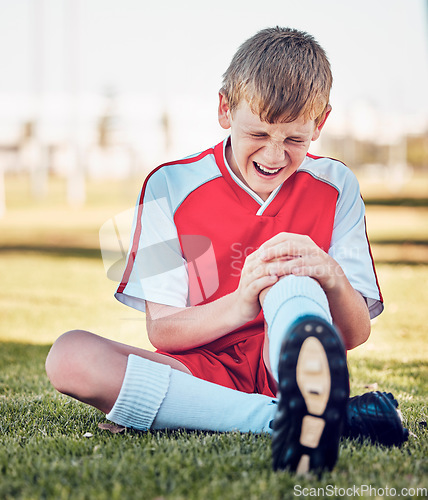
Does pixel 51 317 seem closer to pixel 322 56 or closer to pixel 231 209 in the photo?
pixel 231 209

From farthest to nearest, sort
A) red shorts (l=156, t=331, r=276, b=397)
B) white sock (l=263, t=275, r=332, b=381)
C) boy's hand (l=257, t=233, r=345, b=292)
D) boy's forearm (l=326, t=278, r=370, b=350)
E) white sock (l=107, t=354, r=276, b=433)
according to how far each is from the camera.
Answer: red shorts (l=156, t=331, r=276, b=397), boy's forearm (l=326, t=278, r=370, b=350), white sock (l=107, t=354, r=276, b=433), boy's hand (l=257, t=233, r=345, b=292), white sock (l=263, t=275, r=332, b=381)

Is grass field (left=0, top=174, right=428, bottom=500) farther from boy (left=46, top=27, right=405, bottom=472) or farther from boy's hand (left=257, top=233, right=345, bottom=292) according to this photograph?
boy's hand (left=257, top=233, right=345, bottom=292)

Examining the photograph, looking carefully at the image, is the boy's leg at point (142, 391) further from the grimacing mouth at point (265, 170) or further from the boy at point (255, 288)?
the grimacing mouth at point (265, 170)

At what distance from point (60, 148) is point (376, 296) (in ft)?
124

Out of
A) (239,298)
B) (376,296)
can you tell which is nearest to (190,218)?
(239,298)

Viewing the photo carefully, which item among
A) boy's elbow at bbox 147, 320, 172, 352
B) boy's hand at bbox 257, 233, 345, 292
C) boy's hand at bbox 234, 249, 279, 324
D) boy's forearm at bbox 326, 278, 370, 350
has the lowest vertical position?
boy's elbow at bbox 147, 320, 172, 352

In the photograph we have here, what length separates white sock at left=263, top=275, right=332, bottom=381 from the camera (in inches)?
59.7

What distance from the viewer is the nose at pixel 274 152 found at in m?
2.02

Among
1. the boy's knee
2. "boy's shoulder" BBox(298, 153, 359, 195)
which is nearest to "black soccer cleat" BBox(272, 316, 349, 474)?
the boy's knee

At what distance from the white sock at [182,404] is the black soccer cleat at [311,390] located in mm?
494

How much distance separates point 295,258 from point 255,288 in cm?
14

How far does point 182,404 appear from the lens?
74.4 inches

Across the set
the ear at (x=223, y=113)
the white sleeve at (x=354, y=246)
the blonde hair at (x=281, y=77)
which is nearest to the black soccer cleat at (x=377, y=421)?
the white sleeve at (x=354, y=246)

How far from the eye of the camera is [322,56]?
85.0 inches
